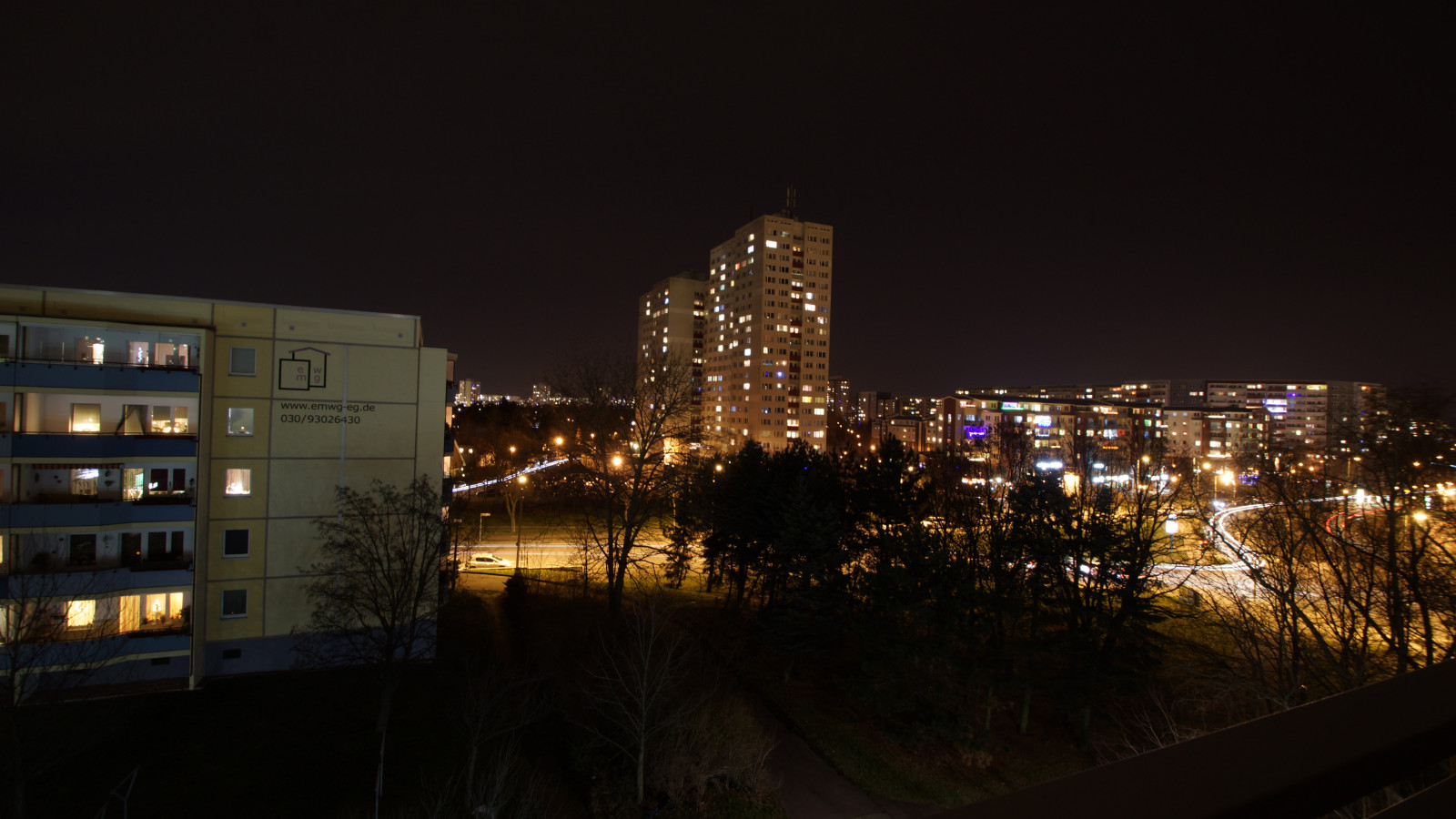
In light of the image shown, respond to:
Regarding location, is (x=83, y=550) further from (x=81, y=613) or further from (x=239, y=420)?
(x=239, y=420)

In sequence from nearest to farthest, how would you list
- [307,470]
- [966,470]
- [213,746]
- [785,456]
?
[213,746] → [307,470] → [785,456] → [966,470]

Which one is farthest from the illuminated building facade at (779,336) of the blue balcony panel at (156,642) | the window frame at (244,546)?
the blue balcony panel at (156,642)

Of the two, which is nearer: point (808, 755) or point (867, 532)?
point (808, 755)

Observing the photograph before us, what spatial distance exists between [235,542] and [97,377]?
5.42 metres

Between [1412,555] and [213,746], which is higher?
[1412,555]

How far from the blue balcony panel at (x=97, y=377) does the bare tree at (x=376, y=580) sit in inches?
192

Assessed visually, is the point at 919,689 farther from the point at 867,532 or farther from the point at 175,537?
the point at 175,537

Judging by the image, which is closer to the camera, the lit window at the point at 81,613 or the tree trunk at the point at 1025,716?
the lit window at the point at 81,613

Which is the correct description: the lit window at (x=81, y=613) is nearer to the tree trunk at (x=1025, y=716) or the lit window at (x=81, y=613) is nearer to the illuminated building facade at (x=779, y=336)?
the tree trunk at (x=1025, y=716)

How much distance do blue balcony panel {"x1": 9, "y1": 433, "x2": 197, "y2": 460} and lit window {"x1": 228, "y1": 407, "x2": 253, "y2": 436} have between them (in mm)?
914

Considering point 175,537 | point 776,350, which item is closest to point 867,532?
point 175,537

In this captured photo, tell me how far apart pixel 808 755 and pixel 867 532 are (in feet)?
28.4

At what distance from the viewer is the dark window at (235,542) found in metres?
18.3

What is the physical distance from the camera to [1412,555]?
12.7 meters
